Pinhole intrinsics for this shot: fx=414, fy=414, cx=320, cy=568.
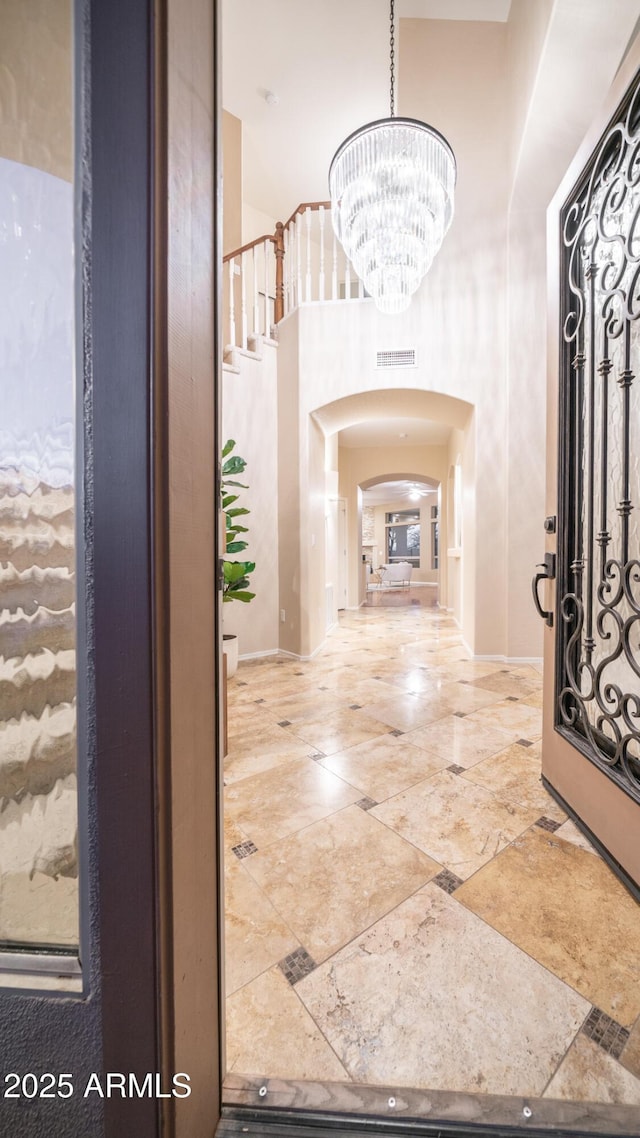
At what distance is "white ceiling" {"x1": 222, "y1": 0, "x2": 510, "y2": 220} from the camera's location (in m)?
4.29

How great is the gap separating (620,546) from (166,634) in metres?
1.63

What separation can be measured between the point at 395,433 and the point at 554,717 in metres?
6.63

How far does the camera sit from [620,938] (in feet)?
3.95

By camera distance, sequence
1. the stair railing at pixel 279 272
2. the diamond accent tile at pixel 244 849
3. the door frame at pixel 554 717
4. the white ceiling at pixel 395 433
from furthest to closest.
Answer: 1. the white ceiling at pixel 395 433
2. the stair railing at pixel 279 272
3. the diamond accent tile at pixel 244 849
4. the door frame at pixel 554 717

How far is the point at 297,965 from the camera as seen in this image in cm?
113

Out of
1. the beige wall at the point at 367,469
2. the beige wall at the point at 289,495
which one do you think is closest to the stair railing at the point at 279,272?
the beige wall at the point at 289,495

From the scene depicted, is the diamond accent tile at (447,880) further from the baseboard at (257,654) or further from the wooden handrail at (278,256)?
the wooden handrail at (278,256)

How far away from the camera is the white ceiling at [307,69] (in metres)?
4.29

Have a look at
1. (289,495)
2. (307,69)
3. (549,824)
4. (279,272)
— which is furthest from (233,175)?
(549,824)

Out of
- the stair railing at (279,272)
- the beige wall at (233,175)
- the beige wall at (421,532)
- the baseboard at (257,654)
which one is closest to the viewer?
the stair railing at (279,272)

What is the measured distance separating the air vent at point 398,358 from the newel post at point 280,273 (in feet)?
4.60

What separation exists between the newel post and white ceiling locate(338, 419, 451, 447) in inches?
86.0

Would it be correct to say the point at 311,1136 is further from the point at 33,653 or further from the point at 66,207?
the point at 66,207

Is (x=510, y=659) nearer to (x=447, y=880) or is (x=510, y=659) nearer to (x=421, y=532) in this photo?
(x=447, y=880)
